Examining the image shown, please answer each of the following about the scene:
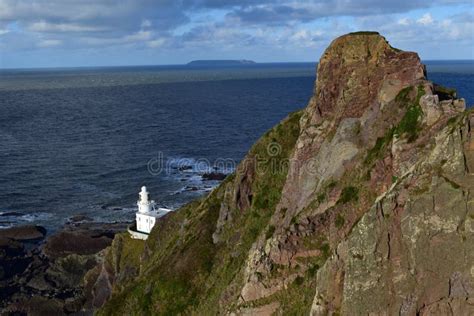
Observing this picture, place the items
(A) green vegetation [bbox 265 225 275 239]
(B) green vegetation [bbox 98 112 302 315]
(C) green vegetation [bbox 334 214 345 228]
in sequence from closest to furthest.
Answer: (C) green vegetation [bbox 334 214 345 228] → (A) green vegetation [bbox 265 225 275 239] → (B) green vegetation [bbox 98 112 302 315]

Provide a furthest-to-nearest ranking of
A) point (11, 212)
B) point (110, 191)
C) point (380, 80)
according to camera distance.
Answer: point (110, 191) → point (11, 212) → point (380, 80)

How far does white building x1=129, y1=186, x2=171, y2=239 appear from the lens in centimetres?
7412

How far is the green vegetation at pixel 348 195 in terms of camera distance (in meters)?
31.4

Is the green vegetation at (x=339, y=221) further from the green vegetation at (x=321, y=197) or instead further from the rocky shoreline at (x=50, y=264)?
the rocky shoreline at (x=50, y=264)

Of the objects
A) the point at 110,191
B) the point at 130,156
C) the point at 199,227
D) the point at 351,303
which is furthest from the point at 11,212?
the point at 351,303

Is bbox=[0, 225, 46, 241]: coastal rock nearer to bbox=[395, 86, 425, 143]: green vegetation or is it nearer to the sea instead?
the sea

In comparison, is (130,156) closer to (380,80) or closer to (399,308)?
(380,80)

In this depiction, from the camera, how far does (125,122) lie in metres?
186

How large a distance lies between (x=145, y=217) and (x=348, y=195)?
158 ft

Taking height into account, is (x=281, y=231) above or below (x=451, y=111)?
below

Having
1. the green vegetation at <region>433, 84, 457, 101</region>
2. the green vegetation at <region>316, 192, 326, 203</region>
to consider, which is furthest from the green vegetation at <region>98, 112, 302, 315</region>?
the green vegetation at <region>433, 84, 457, 101</region>

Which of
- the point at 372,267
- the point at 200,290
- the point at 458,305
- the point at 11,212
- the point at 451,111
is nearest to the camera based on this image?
the point at 458,305

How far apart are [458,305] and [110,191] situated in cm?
9085

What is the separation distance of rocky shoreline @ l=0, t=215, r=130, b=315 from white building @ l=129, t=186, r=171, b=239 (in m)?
8.80
